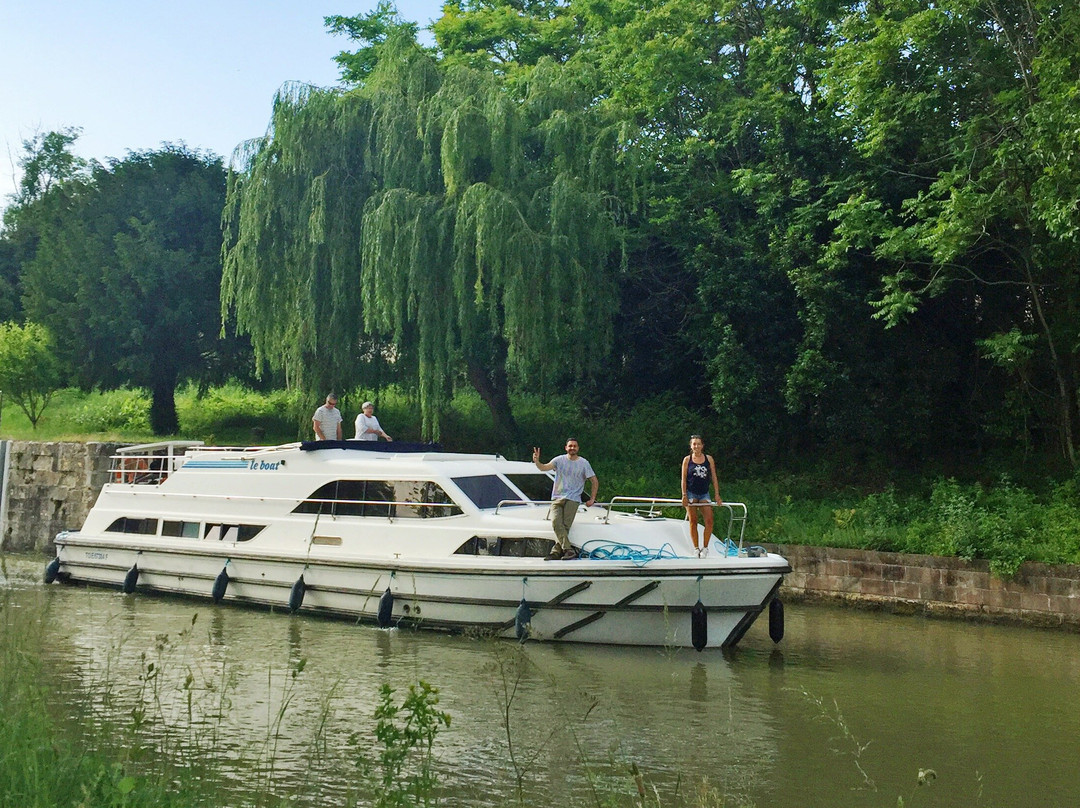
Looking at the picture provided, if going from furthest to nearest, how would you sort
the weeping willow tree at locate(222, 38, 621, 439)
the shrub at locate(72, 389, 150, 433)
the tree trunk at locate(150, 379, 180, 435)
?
1. the shrub at locate(72, 389, 150, 433)
2. the tree trunk at locate(150, 379, 180, 435)
3. the weeping willow tree at locate(222, 38, 621, 439)

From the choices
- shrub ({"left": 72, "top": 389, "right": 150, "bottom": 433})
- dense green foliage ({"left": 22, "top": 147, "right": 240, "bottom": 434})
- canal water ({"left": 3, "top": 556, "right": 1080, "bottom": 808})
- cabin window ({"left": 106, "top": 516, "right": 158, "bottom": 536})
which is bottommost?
canal water ({"left": 3, "top": 556, "right": 1080, "bottom": 808})

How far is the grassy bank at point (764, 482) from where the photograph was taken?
720 inches

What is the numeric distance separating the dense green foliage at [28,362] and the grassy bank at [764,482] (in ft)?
5.31

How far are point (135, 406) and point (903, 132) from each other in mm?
26314

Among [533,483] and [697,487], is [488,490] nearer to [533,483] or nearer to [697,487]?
[533,483]

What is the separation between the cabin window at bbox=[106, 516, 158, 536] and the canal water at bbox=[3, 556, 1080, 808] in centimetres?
204

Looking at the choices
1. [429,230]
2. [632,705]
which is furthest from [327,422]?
[632,705]

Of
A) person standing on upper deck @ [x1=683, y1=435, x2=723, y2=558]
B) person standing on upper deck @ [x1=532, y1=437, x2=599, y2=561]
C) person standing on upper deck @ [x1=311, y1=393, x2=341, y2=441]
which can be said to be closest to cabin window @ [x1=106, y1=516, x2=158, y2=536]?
person standing on upper deck @ [x1=311, y1=393, x2=341, y2=441]

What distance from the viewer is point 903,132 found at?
22484mm

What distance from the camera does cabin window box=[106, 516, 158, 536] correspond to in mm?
18609

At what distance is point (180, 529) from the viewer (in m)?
18.2

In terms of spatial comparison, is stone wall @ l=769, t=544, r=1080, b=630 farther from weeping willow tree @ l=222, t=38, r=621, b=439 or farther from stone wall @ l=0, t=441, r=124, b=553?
stone wall @ l=0, t=441, r=124, b=553

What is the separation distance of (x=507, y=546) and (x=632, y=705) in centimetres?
386

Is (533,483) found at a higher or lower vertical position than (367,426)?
lower
